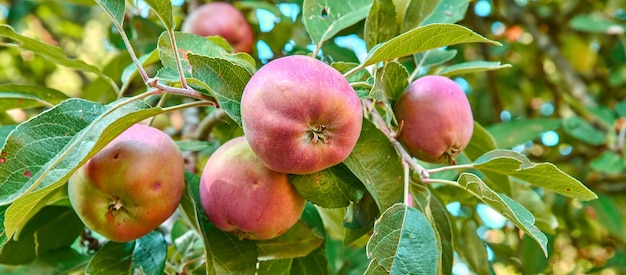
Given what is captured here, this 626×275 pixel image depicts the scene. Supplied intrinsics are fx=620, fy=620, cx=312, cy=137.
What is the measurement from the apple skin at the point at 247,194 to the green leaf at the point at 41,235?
388 mm

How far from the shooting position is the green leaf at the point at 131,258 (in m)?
1.01

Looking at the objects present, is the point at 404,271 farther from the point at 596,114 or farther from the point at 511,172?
the point at 596,114

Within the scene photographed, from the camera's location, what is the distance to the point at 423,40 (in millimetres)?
870

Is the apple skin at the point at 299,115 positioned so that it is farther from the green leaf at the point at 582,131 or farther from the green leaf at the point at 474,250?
the green leaf at the point at 582,131

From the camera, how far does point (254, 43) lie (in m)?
1.95

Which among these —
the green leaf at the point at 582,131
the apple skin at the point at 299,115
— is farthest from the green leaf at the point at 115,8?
the green leaf at the point at 582,131

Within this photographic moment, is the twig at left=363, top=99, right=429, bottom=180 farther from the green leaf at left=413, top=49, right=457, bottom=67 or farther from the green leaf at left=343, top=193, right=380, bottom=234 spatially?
the green leaf at left=413, top=49, right=457, bottom=67

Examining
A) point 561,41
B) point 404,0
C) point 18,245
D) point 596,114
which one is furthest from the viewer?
point 561,41

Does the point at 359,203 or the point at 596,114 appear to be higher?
the point at 359,203

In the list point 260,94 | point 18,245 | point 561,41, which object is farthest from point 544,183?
point 561,41

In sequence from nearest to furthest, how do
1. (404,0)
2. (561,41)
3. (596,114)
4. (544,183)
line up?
(544,183) → (404,0) → (596,114) → (561,41)

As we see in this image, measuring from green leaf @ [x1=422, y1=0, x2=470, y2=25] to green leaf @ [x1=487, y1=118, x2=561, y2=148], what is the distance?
0.68m

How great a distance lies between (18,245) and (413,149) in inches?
29.8

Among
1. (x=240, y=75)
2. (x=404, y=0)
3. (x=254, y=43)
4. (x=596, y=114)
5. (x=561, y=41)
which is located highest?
(x=240, y=75)
